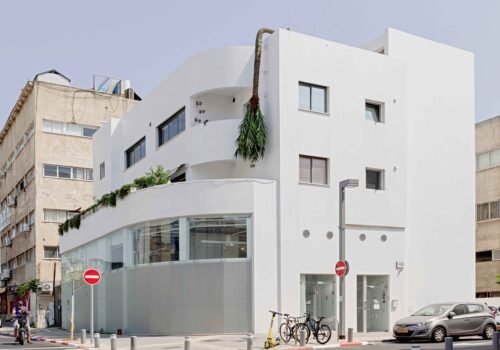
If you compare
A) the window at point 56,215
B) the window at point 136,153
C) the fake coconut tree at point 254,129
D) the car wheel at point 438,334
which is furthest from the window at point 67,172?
the car wheel at point 438,334

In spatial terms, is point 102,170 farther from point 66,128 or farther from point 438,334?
point 438,334

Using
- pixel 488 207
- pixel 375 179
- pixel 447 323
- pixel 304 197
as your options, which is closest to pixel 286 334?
pixel 447 323

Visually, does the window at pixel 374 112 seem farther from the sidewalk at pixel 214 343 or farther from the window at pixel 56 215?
the window at pixel 56 215

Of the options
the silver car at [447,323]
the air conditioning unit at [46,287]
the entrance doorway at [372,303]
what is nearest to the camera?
the silver car at [447,323]

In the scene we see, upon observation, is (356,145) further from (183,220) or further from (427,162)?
(183,220)

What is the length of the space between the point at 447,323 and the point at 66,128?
1530 inches

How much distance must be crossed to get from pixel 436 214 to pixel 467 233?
1911 mm

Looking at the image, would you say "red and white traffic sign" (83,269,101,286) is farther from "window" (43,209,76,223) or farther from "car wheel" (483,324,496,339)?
"window" (43,209,76,223)

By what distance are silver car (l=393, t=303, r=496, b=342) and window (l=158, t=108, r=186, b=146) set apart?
512 inches

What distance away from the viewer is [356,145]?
88.1 ft

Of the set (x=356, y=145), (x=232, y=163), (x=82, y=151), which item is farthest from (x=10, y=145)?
(x=356, y=145)

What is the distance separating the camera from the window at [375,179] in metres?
27.3

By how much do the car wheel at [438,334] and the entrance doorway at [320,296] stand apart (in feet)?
15.0

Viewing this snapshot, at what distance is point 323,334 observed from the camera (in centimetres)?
2084
